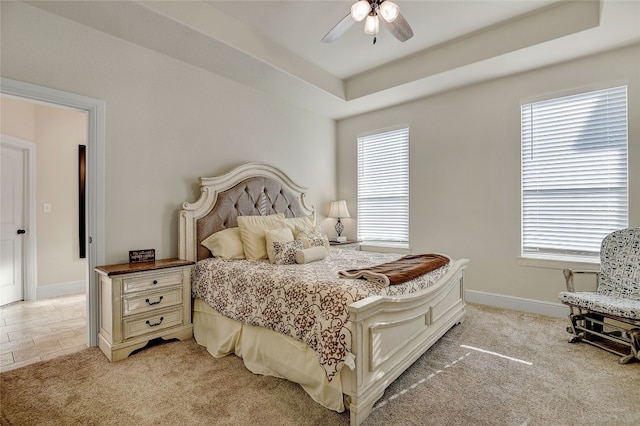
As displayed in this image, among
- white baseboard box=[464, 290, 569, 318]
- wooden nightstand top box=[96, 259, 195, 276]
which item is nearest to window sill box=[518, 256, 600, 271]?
white baseboard box=[464, 290, 569, 318]

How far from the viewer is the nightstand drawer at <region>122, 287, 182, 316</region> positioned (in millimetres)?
2527

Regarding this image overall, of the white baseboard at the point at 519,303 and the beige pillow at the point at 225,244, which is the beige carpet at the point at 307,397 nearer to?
the white baseboard at the point at 519,303

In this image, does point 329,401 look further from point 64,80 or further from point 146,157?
point 64,80

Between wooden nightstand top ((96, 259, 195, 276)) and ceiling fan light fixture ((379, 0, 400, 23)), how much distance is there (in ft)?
8.69

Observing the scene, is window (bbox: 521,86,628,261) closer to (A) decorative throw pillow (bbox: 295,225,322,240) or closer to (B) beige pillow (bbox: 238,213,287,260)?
(A) decorative throw pillow (bbox: 295,225,322,240)

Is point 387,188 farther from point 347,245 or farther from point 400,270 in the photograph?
point 400,270

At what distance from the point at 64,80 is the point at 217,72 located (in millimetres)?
1461

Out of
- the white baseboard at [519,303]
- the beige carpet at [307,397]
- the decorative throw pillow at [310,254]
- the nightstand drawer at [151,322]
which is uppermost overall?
the decorative throw pillow at [310,254]

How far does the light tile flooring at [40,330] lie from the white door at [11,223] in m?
0.25

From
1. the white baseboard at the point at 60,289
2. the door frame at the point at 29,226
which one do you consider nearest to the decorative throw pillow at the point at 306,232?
the white baseboard at the point at 60,289

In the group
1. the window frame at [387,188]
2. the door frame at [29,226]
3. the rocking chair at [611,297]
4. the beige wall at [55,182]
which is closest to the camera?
the rocking chair at [611,297]

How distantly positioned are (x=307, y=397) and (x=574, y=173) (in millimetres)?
Result: 3544

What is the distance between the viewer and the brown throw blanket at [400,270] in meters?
2.10

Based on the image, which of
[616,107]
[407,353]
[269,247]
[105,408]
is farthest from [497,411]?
[616,107]
